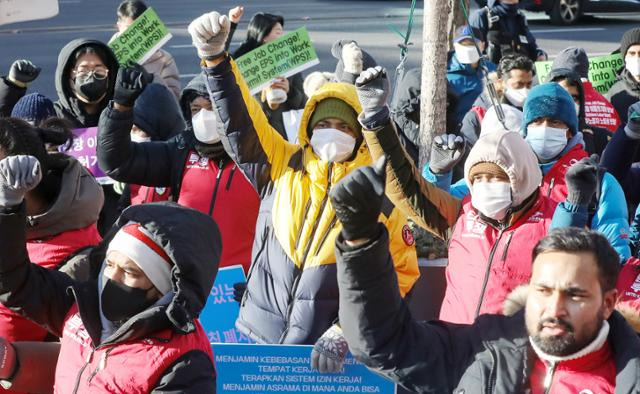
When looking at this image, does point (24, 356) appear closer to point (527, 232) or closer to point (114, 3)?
point (527, 232)

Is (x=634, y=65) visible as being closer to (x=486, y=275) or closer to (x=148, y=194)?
(x=148, y=194)

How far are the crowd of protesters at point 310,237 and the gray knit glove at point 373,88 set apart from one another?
0.04 ft

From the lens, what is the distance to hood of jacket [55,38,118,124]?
264 inches

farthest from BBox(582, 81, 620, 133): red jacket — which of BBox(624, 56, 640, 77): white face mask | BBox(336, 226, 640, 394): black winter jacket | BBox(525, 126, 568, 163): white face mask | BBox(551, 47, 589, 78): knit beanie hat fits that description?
BBox(336, 226, 640, 394): black winter jacket

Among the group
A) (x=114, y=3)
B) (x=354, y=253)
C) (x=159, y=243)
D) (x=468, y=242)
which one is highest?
(x=354, y=253)

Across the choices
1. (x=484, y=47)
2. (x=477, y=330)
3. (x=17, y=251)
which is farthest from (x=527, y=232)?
(x=484, y=47)

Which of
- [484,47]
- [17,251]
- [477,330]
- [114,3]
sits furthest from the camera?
[114,3]

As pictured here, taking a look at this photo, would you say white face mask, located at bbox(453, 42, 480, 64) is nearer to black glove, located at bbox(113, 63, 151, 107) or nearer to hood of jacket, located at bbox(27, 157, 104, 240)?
black glove, located at bbox(113, 63, 151, 107)

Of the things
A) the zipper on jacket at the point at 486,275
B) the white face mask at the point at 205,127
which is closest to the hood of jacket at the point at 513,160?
the zipper on jacket at the point at 486,275

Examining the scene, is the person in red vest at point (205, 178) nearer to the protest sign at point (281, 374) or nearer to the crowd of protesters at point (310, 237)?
the crowd of protesters at point (310, 237)

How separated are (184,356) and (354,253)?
78 centimetres

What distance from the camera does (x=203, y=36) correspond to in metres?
5.00

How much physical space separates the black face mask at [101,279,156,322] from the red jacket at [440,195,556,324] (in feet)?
4.52

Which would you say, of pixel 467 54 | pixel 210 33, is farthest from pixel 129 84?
pixel 467 54
